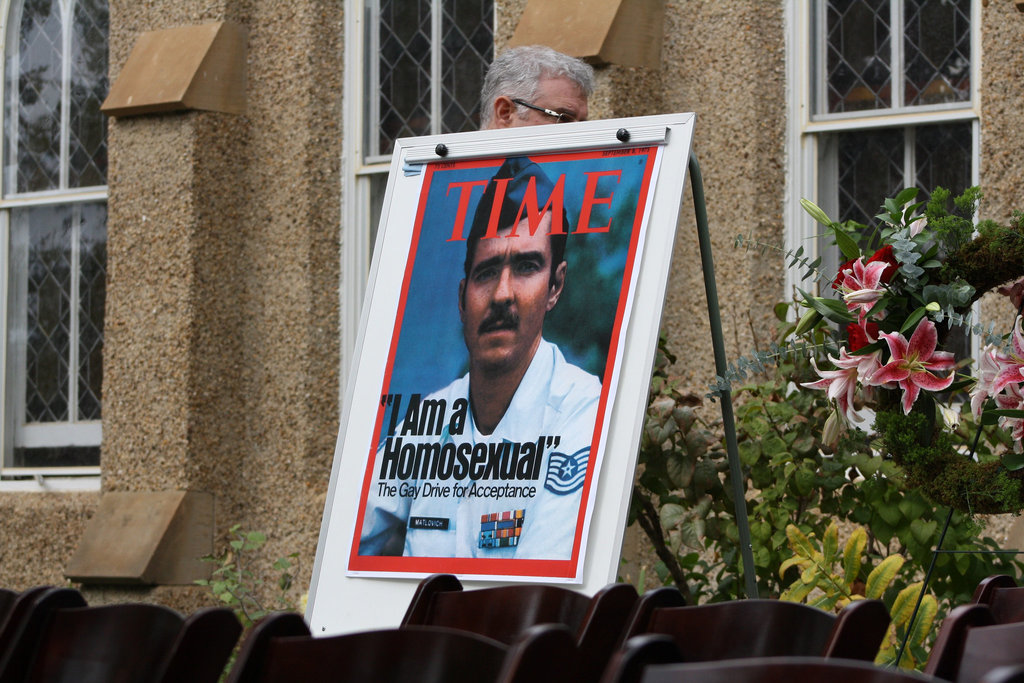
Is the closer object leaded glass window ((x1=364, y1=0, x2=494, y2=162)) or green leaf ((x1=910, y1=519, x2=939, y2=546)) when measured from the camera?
green leaf ((x1=910, y1=519, x2=939, y2=546))

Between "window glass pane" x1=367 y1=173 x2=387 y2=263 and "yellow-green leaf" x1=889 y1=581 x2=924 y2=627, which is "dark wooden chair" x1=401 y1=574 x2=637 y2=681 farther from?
"window glass pane" x1=367 y1=173 x2=387 y2=263

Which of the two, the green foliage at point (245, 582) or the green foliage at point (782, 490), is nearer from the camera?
the green foliage at point (782, 490)

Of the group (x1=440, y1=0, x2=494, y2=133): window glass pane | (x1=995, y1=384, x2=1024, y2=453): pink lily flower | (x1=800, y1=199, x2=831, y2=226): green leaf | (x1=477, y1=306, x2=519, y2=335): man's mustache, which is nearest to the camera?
(x1=995, y1=384, x2=1024, y2=453): pink lily flower

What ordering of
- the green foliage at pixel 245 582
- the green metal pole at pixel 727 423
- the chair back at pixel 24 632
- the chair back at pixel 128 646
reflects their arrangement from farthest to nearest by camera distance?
the green foliage at pixel 245 582
the green metal pole at pixel 727 423
the chair back at pixel 24 632
the chair back at pixel 128 646

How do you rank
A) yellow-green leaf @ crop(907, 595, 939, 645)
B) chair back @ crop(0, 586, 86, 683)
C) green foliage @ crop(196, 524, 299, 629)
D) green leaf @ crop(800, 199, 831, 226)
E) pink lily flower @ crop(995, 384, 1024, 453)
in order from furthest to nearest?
green foliage @ crop(196, 524, 299, 629) < yellow-green leaf @ crop(907, 595, 939, 645) < green leaf @ crop(800, 199, 831, 226) < pink lily flower @ crop(995, 384, 1024, 453) < chair back @ crop(0, 586, 86, 683)

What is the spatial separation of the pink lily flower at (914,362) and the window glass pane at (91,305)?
5.12 metres

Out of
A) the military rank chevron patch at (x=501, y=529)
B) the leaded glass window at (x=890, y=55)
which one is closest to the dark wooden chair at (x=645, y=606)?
the military rank chevron patch at (x=501, y=529)

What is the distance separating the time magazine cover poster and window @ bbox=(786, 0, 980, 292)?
2.07 metres

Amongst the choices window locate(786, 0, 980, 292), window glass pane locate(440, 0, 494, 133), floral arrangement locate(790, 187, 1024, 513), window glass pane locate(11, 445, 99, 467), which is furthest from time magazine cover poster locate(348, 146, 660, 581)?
window glass pane locate(11, 445, 99, 467)

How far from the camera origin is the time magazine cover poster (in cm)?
305

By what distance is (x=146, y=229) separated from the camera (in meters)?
6.30

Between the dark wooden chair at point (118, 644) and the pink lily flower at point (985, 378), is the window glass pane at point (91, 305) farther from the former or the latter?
the dark wooden chair at point (118, 644)

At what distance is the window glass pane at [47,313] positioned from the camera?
23.6 ft

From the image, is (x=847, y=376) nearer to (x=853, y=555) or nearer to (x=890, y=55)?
(x=853, y=555)
